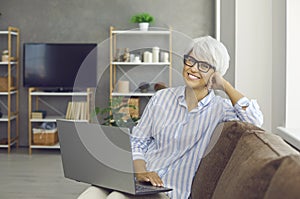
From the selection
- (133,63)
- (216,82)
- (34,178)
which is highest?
(133,63)

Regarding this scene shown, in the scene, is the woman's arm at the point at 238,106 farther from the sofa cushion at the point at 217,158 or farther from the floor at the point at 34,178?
the floor at the point at 34,178

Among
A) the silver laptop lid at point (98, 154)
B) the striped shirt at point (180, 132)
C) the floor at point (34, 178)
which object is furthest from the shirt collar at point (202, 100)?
the floor at point (34, 178)

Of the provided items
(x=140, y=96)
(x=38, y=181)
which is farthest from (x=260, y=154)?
(x=140, y=96)

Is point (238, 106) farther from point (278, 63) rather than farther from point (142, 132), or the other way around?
point (278, 63)

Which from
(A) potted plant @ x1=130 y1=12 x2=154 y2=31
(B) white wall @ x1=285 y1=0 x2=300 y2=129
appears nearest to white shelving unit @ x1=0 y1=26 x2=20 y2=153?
(A) potted plant @ x1=130 y1=12 x2=154 y2=31

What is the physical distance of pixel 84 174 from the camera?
2264mm

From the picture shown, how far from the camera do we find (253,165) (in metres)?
1.62

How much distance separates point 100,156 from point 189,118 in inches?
21.4

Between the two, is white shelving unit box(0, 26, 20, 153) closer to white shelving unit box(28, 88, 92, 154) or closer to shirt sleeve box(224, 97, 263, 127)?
white shelving unit box(28, 88, 92, 154)

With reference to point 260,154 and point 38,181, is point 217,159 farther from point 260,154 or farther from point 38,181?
point 38,181

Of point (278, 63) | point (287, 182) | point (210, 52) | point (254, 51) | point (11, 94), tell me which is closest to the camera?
point (287, 182)

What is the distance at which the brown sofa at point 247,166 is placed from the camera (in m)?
1.30

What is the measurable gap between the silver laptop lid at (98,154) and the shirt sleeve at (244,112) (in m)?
0.64

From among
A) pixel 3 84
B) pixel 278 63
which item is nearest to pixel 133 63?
pixel 3 84
